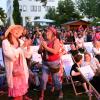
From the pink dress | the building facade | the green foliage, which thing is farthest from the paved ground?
the building facade

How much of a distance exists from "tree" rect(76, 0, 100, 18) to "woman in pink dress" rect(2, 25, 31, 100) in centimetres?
6004

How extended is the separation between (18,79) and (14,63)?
28 cm

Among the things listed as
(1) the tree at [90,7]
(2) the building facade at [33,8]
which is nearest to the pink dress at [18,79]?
(1) the tree at [90,7]

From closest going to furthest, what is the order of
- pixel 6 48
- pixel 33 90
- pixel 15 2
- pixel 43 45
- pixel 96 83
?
1. pixel 6 48
2. pixel 96 83
3. pixel 43 45
4. pixel 33 90
5. pixel 15 2

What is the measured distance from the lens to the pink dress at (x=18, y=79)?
6.46 m

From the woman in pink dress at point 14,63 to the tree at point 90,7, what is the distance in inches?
2364

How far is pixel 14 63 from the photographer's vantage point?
643 cm

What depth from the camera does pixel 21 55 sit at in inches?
255

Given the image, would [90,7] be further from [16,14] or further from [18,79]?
[18,79]

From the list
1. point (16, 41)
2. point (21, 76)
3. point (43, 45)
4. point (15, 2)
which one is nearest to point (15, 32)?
point (16, 41)

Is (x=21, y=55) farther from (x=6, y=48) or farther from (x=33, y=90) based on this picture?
(x=33, y=90)

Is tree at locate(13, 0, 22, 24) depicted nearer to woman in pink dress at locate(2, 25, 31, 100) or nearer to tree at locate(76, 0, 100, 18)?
tree at locate(76, 0, 100, 18)

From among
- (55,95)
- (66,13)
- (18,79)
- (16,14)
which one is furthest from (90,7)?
(18,79)

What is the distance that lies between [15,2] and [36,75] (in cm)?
9151
